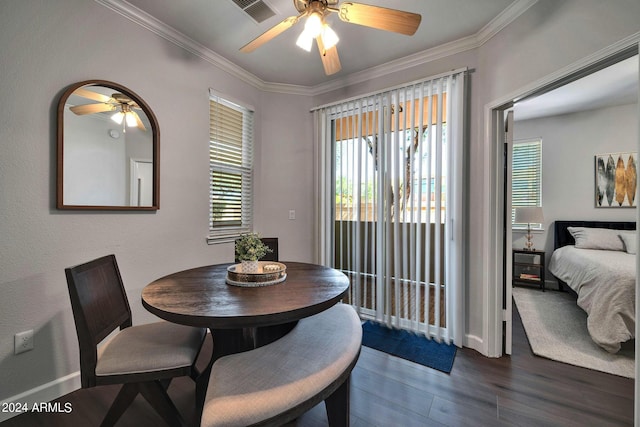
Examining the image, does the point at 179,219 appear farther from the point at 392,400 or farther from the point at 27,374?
the point at 392,400

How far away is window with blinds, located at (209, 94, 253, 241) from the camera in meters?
2.64

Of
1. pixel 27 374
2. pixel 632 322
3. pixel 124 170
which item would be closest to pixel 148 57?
pixel 124 170

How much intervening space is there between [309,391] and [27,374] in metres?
1.79

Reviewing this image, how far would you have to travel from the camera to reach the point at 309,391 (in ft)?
3.29

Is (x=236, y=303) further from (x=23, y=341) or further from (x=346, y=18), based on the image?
(x=346, y=18)

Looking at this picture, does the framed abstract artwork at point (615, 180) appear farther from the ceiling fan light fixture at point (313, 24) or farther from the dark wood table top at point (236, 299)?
the ceiling fan light fixture at point (313, 24)

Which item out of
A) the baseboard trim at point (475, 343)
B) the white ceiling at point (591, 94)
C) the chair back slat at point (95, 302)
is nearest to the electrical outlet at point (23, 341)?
the chair back slat at point (95, 302)

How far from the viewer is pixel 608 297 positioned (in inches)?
89.7

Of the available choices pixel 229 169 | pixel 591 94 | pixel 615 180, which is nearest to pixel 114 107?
pixel 229 169

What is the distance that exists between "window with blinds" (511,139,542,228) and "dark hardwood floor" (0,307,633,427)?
10.1ft

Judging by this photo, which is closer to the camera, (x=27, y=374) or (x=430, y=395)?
(x=27, y=374)

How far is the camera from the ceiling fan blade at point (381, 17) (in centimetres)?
136

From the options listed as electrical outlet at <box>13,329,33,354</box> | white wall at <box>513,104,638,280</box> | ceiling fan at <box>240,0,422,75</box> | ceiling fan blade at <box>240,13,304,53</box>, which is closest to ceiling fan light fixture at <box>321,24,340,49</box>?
ceiling fan at <box>240,0,422,75</box>

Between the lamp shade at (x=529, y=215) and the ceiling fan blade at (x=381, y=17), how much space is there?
3712 mm
